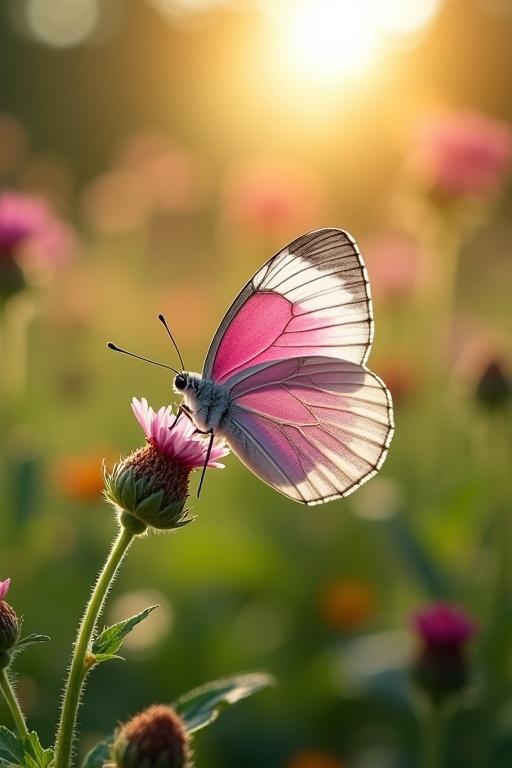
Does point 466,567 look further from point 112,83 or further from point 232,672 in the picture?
point 112,83

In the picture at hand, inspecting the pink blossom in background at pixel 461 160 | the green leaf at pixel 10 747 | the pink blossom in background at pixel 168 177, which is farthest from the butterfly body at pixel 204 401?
the pink blossom in background at pixel 168 177

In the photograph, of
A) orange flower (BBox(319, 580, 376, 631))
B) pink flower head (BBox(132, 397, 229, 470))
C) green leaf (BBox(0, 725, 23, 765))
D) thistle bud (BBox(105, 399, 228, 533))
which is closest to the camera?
green leaf (BBox(0, 725, 23, 765))

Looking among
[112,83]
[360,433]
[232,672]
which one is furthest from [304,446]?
[112,83]

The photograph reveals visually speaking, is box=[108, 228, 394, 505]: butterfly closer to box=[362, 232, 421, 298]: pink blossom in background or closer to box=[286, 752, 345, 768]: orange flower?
box=[286, 752, 345, 768]: orange flower

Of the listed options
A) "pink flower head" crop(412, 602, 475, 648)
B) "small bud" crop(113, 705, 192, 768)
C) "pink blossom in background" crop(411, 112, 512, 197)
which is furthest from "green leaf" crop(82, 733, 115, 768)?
"pink blossom in background" crop(411, 112, 512, 197)

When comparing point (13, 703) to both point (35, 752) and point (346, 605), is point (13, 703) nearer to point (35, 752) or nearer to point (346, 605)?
point (35, 752)

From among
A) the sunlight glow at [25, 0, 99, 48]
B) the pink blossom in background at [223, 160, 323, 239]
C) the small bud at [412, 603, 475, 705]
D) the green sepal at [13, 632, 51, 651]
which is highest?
the sunlight glow at [25, 0, 99, 48]

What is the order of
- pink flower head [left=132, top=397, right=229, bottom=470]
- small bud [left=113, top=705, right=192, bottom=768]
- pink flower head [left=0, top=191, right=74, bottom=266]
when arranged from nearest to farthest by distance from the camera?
small bud [left=113, top=705, right=192, bottom=768] < pink flower head [left=132, top=397, right=229, bottom=470] < pink flower head [left=0, top=191, right=74, bottom=266]

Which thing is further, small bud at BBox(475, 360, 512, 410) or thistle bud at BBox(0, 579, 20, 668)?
small bud at BBox(475, 360, 512, 410)
